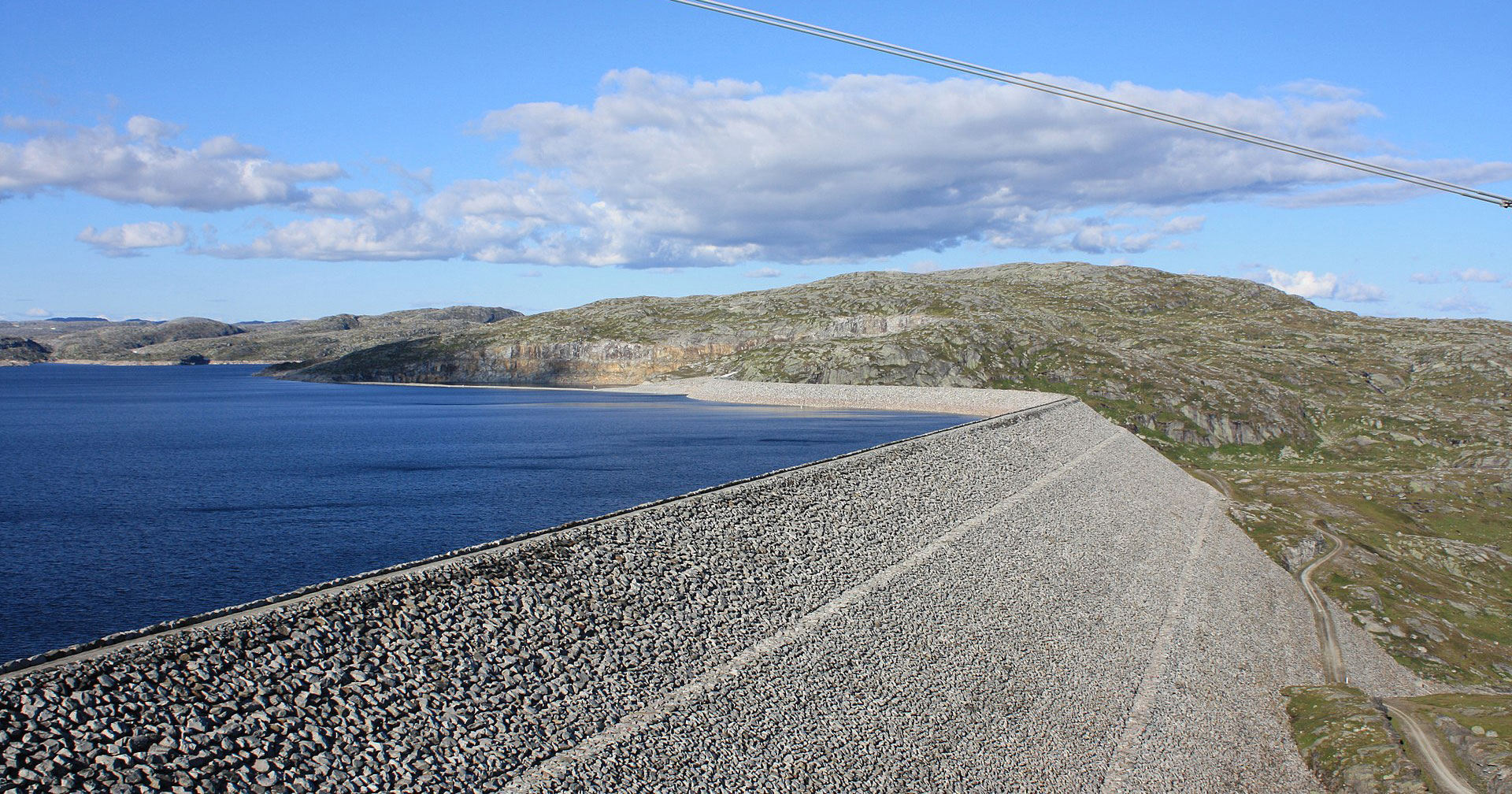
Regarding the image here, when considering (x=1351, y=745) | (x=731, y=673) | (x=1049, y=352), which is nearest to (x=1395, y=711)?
(x=1351, y=745)

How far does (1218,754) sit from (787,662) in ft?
49.3

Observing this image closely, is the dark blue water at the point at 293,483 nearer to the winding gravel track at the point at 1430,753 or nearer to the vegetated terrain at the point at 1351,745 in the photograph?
the vegetated terrain at the point at 1351,745

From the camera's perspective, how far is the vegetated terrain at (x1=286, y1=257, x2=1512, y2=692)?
5769cm

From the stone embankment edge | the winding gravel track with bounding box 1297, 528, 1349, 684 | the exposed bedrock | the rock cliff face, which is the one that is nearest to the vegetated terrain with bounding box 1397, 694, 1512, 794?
the winding gravel track with bounding box 1297, 528, 1349, 684

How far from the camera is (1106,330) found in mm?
159875

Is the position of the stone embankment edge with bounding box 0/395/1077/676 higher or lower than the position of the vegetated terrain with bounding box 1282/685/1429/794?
higher

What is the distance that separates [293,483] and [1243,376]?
11897cm

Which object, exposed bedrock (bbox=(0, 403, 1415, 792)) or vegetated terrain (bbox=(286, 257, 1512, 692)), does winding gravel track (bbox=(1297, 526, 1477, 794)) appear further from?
exposed bedrock (bbox=(0, 403, 1415, 792))

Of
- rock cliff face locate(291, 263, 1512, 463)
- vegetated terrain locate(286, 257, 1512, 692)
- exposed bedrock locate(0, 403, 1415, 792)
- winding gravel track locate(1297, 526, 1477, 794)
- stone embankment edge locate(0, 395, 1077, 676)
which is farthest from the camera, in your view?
rock cliff face locate(291, 263, 1512, 463)

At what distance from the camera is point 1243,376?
4850 inches

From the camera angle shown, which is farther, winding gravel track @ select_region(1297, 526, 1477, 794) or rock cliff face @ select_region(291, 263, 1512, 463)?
rock cliff face @ select_region(291, 263, 1512, 463)

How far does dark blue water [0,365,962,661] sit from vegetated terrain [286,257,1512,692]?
26.5 m

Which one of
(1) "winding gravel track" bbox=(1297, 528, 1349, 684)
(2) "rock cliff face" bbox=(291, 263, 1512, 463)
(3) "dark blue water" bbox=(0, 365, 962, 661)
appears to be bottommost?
(1) "winding gravel track" bbox=(1297, 528, 1349, 684)

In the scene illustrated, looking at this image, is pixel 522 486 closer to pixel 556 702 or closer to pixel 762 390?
pixel 556 702
